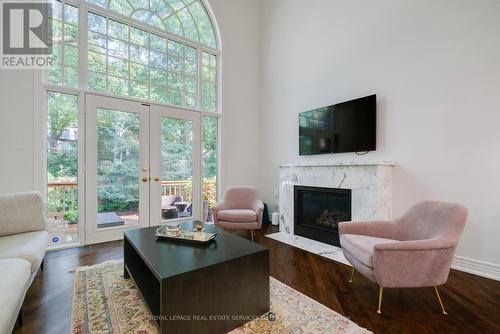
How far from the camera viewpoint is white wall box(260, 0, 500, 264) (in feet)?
7.53

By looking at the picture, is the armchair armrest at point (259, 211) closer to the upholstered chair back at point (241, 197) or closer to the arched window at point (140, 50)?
the upholstered chair back at point (241, 197)

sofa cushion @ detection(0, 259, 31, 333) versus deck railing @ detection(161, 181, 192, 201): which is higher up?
deck railing @ detection(161, 181, 192, 201)

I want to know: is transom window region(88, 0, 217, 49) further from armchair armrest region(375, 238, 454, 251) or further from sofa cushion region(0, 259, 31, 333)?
armchair armrest region(375, 238, 454, 251)

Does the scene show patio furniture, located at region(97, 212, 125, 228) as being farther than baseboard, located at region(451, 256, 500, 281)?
Yes

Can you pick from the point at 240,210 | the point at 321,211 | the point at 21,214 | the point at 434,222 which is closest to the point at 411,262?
the point at 434,222

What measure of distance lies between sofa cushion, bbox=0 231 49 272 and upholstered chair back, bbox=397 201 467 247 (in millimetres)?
2981

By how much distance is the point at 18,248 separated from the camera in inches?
72.1

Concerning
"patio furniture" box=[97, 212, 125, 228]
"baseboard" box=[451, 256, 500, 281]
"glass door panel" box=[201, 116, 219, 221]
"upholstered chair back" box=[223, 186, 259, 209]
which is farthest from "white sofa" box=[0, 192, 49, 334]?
"baseboard" box=[451, 256, 500, 281]

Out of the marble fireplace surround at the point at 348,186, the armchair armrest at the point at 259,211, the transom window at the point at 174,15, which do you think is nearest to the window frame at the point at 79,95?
the transom window at the point at 174,15

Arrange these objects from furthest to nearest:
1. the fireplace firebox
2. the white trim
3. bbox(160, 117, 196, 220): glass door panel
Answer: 1. bbox(160, 117, 196, 220): glass door panel
2. the fireplace firebox
3. the white trim

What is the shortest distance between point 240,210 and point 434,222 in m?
2.35

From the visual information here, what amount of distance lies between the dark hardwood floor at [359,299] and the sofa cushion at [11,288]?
35cm

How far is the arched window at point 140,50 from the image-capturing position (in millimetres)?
3219

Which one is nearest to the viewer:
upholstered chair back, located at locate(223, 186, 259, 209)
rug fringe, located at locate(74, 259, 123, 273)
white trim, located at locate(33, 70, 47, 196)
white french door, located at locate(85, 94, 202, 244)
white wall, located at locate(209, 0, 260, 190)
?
rug fringe, located at locate(74, 259, 123, 273)
